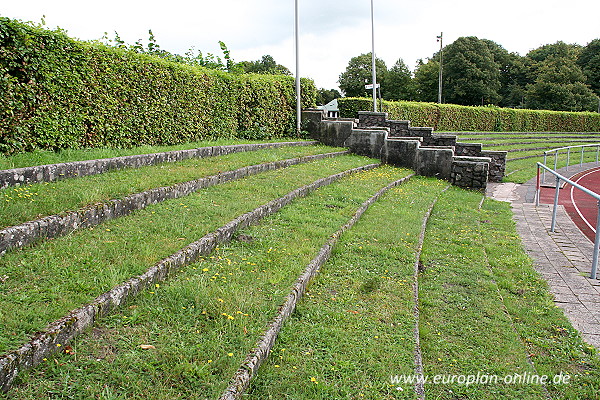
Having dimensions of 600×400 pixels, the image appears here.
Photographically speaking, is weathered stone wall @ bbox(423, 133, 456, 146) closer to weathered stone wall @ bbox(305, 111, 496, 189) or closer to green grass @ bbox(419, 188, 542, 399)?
weathered stone wall @ bbox(305, 111, 496, 189)

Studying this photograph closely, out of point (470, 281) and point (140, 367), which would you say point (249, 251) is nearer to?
point (140, 367)

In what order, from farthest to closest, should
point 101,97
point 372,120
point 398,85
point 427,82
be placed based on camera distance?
point 398,85 → point 427,82 → point 372,120 → point 101,97

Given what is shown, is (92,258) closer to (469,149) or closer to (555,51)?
(469,149)

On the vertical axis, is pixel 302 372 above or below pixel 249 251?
below

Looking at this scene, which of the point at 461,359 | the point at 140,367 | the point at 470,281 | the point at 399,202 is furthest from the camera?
the point at 399,202

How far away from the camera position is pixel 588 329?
460 cm

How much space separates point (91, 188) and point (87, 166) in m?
1.08

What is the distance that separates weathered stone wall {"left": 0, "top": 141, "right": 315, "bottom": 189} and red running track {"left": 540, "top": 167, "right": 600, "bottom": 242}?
756 centimetres

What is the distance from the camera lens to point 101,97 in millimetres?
7973

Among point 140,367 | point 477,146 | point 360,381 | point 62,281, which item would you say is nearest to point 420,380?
point 360,381

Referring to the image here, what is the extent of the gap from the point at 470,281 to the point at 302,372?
10.3ft

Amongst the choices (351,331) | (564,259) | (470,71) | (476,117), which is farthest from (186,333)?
(470,71)

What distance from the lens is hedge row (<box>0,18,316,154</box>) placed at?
20.7ft

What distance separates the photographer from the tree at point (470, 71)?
54969 mm
